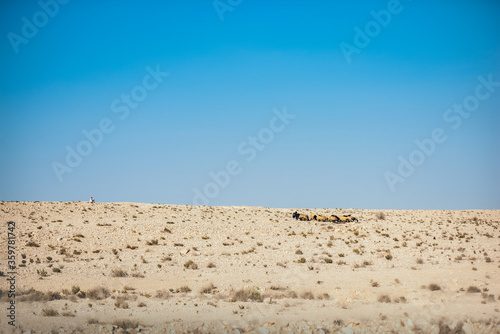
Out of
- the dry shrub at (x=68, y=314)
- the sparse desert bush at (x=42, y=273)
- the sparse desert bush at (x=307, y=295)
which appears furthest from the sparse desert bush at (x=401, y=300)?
the sparse desert bush at (x=42, y=273)

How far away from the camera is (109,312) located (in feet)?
51.0

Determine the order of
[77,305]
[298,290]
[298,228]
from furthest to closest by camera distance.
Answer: [298,228]
[298,290]
[77,305]

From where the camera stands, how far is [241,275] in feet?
77.0

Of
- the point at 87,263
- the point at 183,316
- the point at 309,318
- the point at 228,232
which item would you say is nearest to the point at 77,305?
the point at 183,316

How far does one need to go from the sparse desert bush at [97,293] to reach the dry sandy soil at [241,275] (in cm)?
6

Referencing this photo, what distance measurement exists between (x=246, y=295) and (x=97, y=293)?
625 centimetres

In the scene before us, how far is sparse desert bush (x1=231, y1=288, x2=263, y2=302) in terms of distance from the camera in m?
17.7

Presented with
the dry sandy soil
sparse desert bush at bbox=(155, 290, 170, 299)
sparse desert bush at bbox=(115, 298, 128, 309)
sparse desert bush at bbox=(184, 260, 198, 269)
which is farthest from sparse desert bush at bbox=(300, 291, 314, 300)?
sparse desert bush at bbox=(184, 260, 198, 269)

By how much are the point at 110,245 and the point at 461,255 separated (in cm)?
2501

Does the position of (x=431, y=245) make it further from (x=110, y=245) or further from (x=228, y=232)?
(x=110, y=245)

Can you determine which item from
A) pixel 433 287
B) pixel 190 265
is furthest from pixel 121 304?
pixel 433 287

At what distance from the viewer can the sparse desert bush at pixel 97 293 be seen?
700 inches

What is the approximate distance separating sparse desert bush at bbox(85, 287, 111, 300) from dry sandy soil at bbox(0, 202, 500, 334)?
0.20 feet

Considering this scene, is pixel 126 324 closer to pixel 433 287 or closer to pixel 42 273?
pixel 42 273
